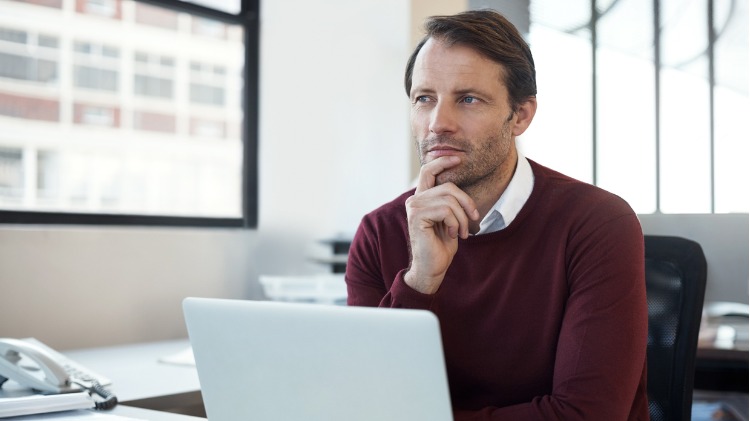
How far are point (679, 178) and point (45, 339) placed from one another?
210 centimetres

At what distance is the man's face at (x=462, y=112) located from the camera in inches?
53.6

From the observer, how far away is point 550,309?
1.27 m

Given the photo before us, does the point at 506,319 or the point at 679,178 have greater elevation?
the point at 679,178

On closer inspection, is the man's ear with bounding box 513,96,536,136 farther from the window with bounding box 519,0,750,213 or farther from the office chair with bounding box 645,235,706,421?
the window with bounding box 519,0,750,213

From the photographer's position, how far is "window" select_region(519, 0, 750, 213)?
8.87 ft

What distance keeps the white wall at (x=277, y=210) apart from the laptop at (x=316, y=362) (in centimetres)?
143

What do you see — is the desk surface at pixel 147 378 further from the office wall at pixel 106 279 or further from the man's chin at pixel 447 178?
the man's chin at pixel 447 178

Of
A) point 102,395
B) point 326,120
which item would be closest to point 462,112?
point 102,395

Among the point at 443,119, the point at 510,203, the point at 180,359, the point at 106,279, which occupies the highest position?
the point at 443,119

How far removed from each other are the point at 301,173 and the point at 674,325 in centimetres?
168

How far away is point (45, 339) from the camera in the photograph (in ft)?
7.14

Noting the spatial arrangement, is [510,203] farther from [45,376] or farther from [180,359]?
[180,359]

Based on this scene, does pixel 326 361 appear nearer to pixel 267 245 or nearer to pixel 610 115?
pixel 267 245

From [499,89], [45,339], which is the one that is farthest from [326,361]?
[45,339]
